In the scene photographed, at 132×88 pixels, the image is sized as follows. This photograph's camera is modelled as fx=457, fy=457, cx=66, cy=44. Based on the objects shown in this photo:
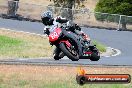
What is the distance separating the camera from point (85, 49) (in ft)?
27.7

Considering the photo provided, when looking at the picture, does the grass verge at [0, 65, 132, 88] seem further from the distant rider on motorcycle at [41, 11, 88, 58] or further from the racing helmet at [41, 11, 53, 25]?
the racing helmet at [41, 11, 53, 25]

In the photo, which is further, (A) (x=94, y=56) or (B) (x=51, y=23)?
(A) (x=94, y=56)

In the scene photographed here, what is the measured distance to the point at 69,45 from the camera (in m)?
8.21

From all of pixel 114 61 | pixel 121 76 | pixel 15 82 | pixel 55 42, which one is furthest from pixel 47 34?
pixel 114 61

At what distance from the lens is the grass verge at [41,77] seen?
2709 centimetres

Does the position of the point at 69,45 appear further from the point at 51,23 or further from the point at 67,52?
the point at 51,23

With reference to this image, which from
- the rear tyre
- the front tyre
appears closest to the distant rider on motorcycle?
the front tyre

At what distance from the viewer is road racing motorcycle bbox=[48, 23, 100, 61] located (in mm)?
8000

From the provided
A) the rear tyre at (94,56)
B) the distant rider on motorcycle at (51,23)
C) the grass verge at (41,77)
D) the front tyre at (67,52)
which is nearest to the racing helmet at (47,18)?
the distant rider on motorcycle at (51,23)

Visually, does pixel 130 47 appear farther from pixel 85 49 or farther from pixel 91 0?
pixel 91 0

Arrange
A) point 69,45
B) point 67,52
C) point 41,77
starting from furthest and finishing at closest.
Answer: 1. point 41,77
2. point 69,45
3. point 67,52

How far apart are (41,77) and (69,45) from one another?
22918mm

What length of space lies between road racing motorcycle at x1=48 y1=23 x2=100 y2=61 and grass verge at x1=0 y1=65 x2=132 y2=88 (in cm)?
1745

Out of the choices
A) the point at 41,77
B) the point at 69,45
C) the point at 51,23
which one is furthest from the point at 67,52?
the point at 41,77
